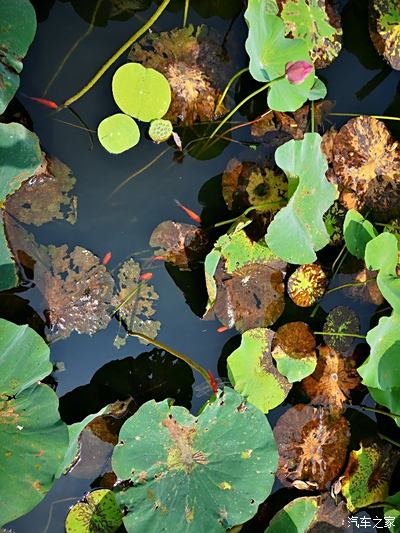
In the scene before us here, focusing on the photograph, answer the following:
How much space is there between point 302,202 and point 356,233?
0.43m

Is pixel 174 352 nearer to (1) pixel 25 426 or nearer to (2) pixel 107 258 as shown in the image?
(2) pixel 107 258

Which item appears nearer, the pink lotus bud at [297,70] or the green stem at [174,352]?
the pink lotus bud at [297,70]

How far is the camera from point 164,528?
2088 mm

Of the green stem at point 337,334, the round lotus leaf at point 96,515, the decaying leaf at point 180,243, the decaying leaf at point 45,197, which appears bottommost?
the round lotus leaf at point 96,515

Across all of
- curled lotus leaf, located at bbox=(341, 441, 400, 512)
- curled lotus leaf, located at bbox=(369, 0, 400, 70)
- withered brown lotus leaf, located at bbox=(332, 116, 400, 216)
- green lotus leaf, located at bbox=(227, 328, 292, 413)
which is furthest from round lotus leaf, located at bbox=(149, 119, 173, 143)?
curled lotus leaf, located at bbox=(341, 441, 400, 512)

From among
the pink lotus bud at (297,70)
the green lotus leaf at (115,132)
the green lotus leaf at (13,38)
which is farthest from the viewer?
the green lotus leaf at (115,132)

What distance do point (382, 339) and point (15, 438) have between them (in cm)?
138

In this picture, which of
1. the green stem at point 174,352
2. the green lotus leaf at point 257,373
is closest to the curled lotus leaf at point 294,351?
the green lotus leaf at point 257,373

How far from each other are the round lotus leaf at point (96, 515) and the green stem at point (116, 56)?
1582mm

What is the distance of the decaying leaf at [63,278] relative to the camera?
226 centimetres

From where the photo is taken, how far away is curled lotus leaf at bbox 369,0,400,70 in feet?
8.16

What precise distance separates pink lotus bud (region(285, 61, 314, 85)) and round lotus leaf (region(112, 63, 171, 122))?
0.47m

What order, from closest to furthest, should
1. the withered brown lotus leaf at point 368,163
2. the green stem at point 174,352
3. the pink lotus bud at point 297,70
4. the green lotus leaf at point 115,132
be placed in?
the pink lotus bud at point 297,70, the green lotus leaf at point 115,132, the green stem at point 174,352, the withered brown lotus leaf at point 368,163

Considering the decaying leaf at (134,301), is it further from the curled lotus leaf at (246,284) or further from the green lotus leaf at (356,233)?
the green lotus leaf at (356,233)
